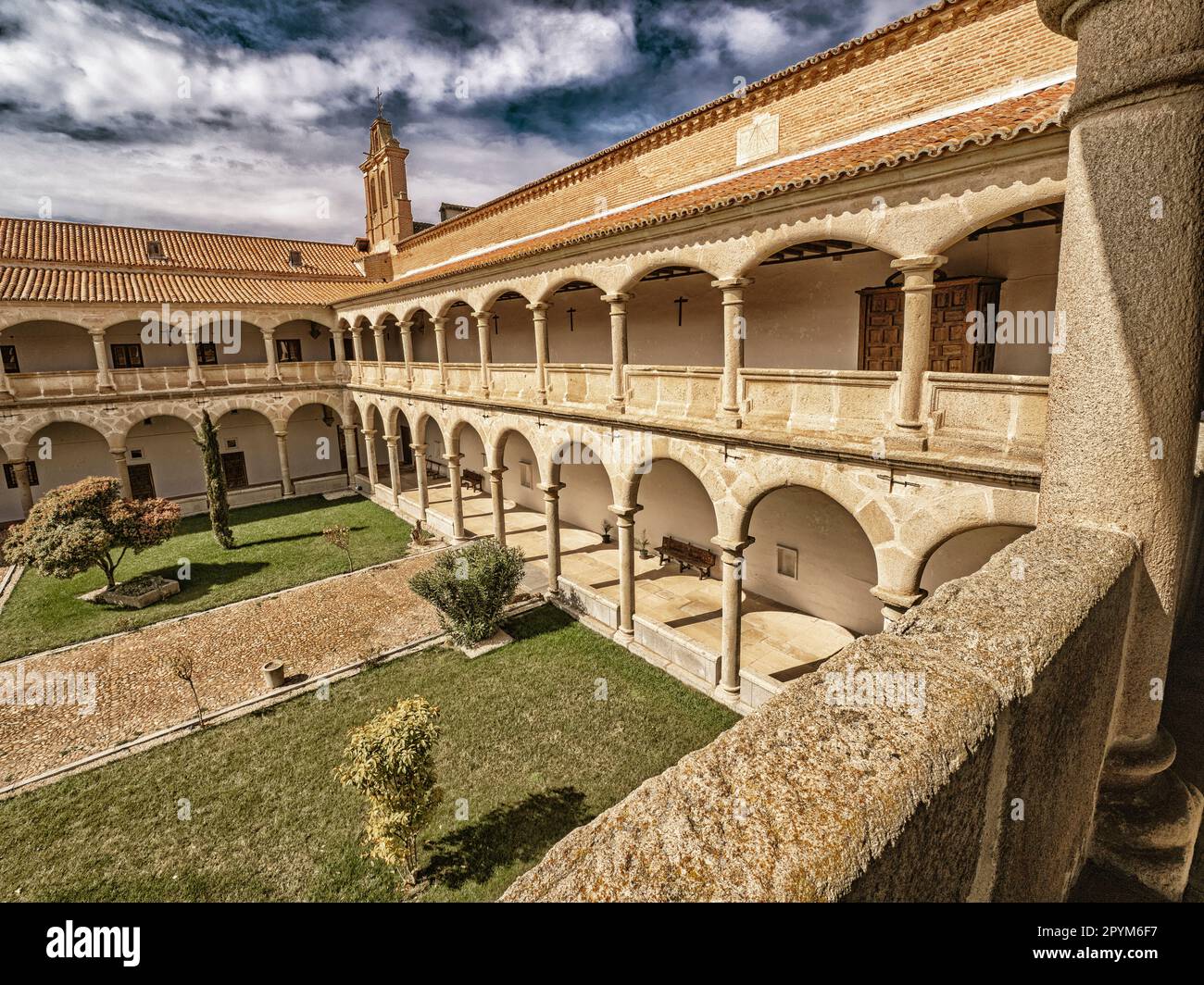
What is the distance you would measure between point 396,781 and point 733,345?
7.27 metres

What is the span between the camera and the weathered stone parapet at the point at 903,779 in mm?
1775

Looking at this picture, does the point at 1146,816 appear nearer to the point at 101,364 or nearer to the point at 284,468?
the point at 284,468

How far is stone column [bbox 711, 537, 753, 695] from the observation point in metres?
10.0

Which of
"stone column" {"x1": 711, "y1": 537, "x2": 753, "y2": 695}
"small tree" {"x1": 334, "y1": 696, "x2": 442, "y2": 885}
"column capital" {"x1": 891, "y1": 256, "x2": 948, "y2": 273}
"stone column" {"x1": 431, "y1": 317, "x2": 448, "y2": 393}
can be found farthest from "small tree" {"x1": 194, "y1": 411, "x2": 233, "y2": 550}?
"column capital" {"x1": 891, "y1": 256, "x2": 948, "y2": 273}

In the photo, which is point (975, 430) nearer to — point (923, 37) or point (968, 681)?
point (968, 681)

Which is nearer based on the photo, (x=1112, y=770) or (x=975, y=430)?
(x=1112, y=770)

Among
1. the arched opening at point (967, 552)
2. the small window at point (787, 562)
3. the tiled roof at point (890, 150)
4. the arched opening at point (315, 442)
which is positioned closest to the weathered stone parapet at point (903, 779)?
the tiled roof at point (890, 150)

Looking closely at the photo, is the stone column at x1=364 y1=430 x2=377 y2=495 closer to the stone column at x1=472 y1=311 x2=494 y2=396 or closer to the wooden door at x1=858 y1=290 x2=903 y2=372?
the stone column at x1=472 y1=311 x2=494 y2=396

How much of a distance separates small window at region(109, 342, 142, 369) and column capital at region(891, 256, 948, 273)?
26.2 meters

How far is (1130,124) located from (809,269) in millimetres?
8328

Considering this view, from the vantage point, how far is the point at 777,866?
171 cm

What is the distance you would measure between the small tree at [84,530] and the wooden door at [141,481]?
29.4ft

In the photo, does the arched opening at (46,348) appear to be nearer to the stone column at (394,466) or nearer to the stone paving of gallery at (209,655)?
the stone column at (394,466)
